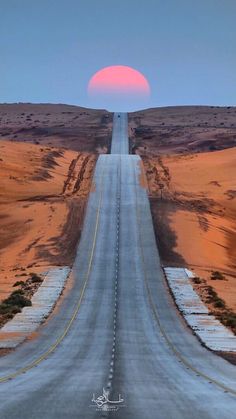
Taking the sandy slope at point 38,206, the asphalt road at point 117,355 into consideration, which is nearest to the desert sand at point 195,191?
the asphalt road at point 117,355

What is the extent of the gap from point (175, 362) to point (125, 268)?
78.7ft

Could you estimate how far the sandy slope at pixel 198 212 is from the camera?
184 ft

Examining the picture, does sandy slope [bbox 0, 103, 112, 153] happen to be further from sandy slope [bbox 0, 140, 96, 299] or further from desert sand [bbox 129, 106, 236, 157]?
sandy slope [bbox 0, 140, 96, 299]

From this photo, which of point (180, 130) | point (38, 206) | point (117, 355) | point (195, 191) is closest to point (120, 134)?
point (180, 130)

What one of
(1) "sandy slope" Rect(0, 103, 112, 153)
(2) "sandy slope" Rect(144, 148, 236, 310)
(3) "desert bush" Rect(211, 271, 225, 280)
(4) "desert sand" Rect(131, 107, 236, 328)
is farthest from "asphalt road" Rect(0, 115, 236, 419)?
(1) "sandy slope" Rect(0, 103, 112, 153)

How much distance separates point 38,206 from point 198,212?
19481 mm

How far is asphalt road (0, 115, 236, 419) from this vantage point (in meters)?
18.8

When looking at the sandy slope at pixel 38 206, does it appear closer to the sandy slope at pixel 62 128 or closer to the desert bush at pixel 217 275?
the desert bush at pixel 217 275

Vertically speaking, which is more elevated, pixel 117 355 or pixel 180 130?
pixel 180 130

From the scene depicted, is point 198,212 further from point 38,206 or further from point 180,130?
point 180,130

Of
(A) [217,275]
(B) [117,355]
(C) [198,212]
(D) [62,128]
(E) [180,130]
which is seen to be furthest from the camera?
(D) [62,128]

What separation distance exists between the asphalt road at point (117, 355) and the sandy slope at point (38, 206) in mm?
3547

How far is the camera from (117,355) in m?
28.6

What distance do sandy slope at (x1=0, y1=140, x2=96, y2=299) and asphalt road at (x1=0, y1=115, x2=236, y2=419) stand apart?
11.6ft
